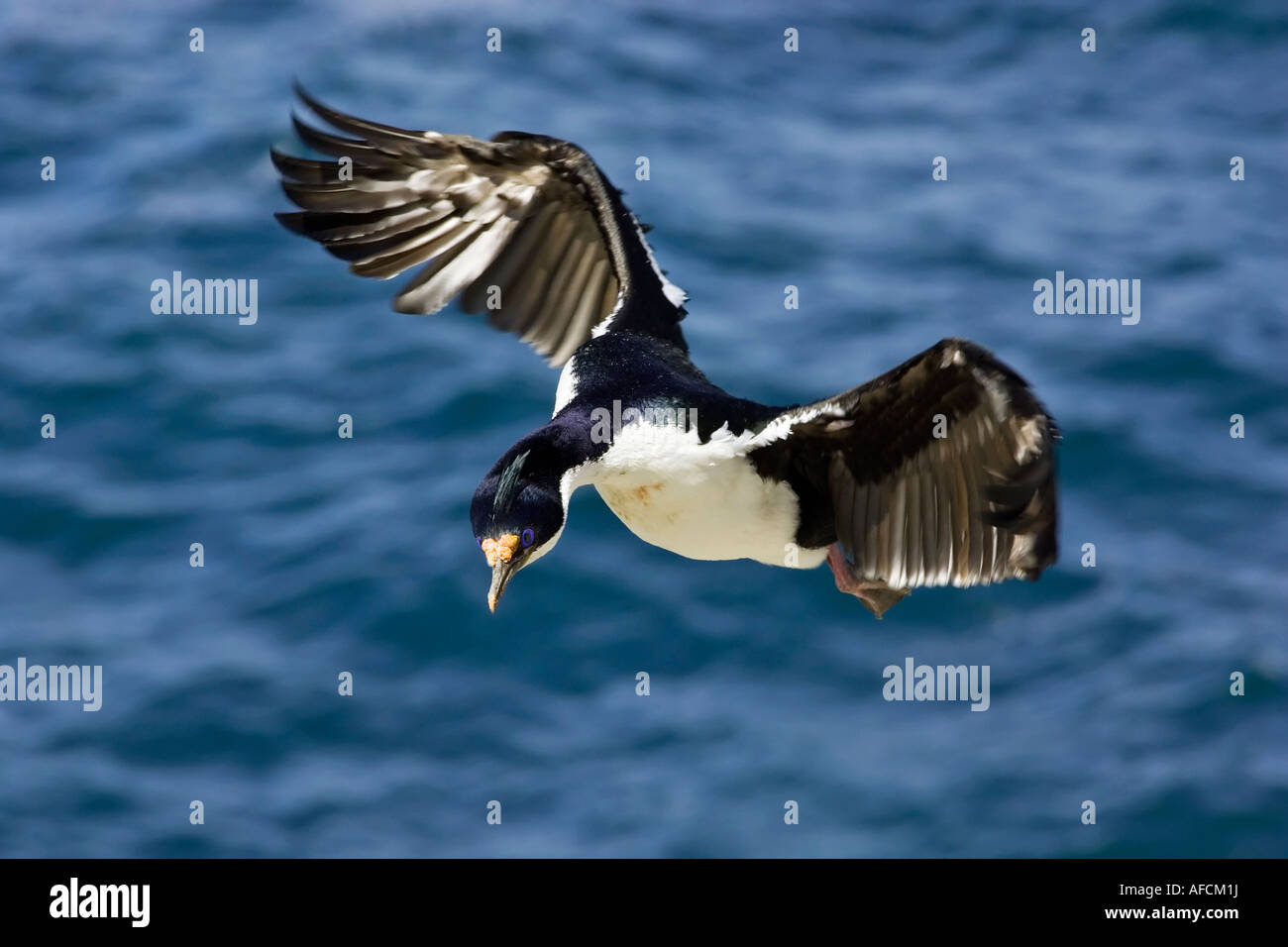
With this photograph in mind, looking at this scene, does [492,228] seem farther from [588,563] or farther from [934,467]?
[588,563]

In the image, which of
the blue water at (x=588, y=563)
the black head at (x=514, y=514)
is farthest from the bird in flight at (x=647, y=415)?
the blue water at (x=588, y=563)

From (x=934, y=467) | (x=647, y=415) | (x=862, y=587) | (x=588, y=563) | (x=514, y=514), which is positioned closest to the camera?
(x=514, y=514)

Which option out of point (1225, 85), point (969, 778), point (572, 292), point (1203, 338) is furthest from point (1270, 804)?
point (572, 292)

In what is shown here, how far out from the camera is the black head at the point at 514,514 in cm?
1094

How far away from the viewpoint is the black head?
35.9 ft

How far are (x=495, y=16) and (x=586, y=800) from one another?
19378mm

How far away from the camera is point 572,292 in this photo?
15422 mm

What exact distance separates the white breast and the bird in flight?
13 millimetres

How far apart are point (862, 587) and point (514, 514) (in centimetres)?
327

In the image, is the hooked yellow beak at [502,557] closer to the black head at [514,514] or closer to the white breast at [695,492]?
the black head at [514,514]

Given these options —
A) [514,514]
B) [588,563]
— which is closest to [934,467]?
[514,514]

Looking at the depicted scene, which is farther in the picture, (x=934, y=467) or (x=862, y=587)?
(x=862, y=587)

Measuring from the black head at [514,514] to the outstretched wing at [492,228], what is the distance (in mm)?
3366

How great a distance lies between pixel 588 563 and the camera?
117 ft
